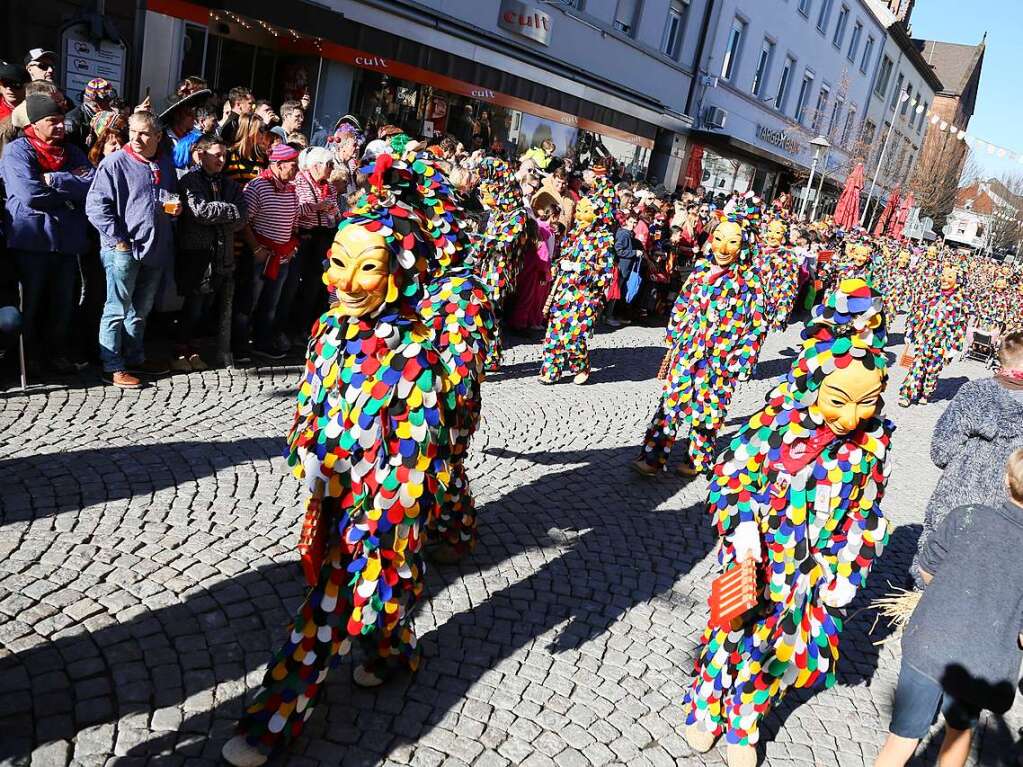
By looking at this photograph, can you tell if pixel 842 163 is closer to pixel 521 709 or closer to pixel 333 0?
pixel 333 0

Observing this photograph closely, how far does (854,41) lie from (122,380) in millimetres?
35977

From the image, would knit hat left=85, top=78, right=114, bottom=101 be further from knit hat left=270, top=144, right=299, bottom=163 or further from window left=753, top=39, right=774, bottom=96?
window left=753, top=39, right=774, bottom=96

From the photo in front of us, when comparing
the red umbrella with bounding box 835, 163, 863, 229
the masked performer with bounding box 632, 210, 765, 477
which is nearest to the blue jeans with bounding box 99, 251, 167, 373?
the masked performer with bounding box 632, 210, 765, 477

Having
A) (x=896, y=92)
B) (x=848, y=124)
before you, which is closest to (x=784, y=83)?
(x=848, y=124)

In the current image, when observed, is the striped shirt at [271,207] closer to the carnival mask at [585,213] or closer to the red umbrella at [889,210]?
the carnival mask at [585,213]

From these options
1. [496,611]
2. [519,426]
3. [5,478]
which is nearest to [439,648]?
[496,611]

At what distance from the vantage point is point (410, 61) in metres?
14.1

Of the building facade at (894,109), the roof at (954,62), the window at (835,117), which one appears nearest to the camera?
the window at (835,117)

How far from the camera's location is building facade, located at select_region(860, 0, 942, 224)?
38094 millimetres

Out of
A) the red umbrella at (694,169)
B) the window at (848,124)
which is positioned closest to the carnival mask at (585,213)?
the red umbrella at (694,169)

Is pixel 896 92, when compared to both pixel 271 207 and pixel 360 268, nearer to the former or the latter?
pixel 271 207

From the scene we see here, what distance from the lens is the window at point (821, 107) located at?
107 feet

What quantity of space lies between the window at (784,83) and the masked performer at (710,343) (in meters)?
25.3

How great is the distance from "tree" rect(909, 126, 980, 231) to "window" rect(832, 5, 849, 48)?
13207 mm
